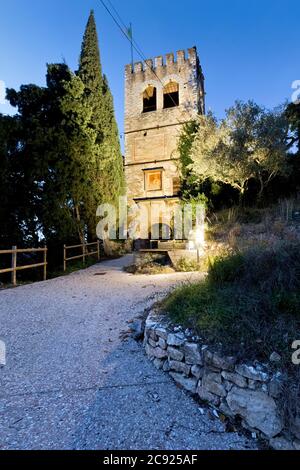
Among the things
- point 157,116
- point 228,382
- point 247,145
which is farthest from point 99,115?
point 228,382

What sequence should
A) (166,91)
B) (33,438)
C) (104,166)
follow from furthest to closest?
(166,91), (104,166), (33,438)

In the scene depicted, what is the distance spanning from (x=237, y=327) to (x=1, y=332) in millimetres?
3611

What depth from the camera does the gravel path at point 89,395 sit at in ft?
6.14

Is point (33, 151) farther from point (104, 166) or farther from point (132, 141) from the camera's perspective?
point (132, 141)

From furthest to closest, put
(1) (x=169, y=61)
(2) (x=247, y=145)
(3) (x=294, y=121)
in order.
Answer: (1) (x=169, y=61)
(3) (x=294, y=121)
(2) (x=247, y=145)

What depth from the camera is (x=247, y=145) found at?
9039 millimetres

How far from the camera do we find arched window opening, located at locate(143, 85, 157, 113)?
15680 millimetres

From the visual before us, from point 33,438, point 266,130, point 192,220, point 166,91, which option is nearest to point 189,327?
point 33,438

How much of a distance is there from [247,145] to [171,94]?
8557 millimetres

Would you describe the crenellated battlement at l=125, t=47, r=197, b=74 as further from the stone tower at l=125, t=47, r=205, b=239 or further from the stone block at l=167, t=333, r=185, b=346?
the stone block at l=167, t=333, r=185, b=346

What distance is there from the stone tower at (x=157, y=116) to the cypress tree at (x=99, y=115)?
1932mm

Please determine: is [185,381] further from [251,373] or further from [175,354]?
[251,373]

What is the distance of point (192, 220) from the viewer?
9719mm

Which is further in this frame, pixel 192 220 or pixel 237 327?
pixel 192 220
